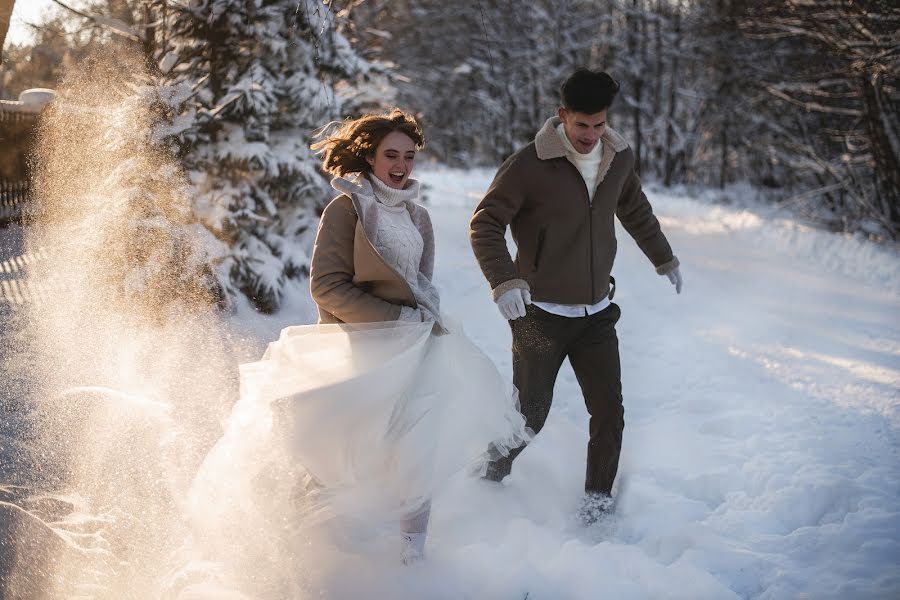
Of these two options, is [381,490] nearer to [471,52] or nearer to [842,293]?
[842,293]

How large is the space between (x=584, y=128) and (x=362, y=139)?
1200 mm

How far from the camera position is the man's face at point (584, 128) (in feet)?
12.1

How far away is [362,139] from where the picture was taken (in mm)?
3311

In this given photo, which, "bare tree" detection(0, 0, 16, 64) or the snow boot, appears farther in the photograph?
"bare tree" detection(0, 0, 16, 64)

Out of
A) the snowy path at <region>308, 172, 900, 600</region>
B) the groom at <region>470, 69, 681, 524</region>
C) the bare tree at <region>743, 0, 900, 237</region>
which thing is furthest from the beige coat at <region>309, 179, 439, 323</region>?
the bare tree at <region>743, 0, 900, 237</region>

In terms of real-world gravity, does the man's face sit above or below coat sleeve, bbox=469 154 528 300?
above

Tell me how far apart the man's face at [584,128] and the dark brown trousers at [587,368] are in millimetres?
912

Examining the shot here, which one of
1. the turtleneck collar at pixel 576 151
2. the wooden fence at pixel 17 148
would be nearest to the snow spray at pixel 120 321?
the wooden fence at pixel 17 148

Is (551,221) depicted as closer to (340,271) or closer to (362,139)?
(362,139)

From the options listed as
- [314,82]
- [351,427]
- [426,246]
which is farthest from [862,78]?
[351,427]

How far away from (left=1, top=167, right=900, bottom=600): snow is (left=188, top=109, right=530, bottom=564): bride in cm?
35

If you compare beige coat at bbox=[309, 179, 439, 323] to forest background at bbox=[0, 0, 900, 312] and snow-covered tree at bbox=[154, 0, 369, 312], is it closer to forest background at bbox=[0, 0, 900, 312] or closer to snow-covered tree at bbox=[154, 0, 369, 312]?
forest background at bbox=[0, 0, 900, 312]

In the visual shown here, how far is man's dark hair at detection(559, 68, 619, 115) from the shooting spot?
3604 mm

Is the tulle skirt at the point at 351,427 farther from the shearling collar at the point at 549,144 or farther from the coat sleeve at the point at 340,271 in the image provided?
the shearling collar at the point at 549,144
